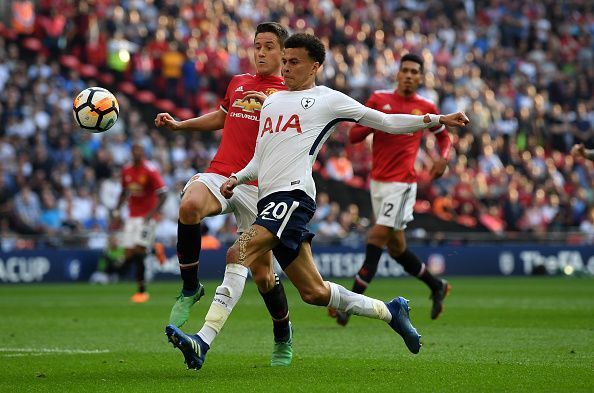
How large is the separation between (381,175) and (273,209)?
18.2ft

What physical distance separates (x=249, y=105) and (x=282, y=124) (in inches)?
46.6

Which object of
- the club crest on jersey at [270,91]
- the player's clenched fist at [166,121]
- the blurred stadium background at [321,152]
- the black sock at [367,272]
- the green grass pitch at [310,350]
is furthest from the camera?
the blurred stadium background at [321,152]

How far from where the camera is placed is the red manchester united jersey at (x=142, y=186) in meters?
19.1

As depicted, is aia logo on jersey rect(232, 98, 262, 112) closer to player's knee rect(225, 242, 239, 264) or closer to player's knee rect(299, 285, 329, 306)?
player's knee rect(225, 242, 239, 264)

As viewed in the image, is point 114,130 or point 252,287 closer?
point 252,287

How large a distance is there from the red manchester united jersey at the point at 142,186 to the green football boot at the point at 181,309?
950 centimetres

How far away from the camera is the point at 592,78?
118ft

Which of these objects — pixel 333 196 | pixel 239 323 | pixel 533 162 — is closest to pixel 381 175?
pixel 239 323

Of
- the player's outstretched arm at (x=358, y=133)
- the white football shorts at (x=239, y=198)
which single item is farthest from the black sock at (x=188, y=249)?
the player's outstretched arm at (x=358, y=133)

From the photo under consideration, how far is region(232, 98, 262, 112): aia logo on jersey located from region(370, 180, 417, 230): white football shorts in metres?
4.16

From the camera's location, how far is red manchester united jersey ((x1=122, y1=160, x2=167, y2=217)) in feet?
62.5

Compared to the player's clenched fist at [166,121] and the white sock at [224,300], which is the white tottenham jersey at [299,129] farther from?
the player's clenched fist at [166,121]

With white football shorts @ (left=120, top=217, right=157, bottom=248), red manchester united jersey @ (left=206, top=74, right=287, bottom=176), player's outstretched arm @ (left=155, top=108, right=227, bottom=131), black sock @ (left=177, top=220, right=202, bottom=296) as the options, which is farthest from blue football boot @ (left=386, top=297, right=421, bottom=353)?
white football shorts @ (left=120, top=217, right=157, bottom=248)

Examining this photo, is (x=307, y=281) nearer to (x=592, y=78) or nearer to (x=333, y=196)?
(x=333, y=196)
